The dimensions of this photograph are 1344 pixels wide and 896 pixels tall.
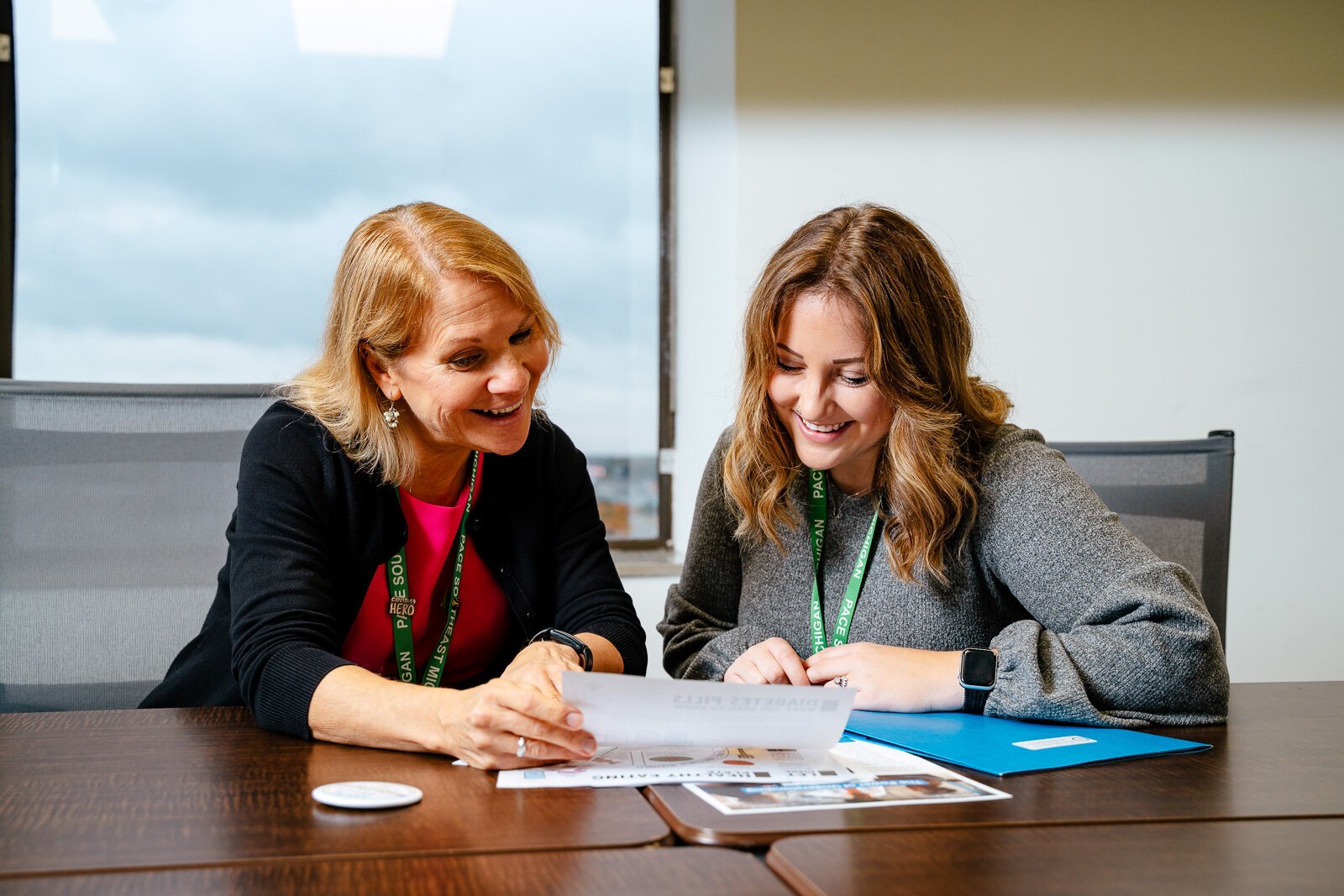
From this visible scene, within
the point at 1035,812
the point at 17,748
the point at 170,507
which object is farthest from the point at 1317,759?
the point at 170,507

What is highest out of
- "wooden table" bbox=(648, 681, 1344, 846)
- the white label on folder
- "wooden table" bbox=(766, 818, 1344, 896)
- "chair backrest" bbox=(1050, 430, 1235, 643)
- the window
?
the window

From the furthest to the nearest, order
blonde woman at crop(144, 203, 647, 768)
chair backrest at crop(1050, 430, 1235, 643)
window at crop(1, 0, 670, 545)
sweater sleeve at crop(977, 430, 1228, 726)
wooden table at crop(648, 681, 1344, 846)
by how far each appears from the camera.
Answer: window at crop(1, 0, 670, 545) < chair backrest at crop(1050, 430, 1235, 643) < blonde woman at crop(144, 203, 647, 768) < sweater sleeve at crop(977, 430, 1228, 726) < wooden table at crop(648, 681, 1344, 846)

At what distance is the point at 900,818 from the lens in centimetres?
88

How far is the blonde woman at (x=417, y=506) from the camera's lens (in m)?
1.38

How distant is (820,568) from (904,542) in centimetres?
16

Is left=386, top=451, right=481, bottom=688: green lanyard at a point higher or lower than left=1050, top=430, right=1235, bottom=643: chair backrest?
lower

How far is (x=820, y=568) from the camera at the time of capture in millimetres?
1628

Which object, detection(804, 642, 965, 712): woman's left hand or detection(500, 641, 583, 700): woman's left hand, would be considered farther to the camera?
detection(804, 642, 965, 712): woman's left hand

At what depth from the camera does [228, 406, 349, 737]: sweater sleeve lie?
3.95 feet

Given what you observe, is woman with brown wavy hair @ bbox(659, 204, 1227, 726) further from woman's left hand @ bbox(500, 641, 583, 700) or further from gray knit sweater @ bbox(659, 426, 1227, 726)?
woman's left hand @ bbox(500, 641, 583, 700)

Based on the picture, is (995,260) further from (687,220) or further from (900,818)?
(900,818)

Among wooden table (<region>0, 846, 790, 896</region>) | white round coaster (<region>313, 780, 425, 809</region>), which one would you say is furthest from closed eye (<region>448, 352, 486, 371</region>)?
wooden table (<region>0, 846, 790, 896</region>)

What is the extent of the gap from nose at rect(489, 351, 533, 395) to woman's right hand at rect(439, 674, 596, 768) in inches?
19.3

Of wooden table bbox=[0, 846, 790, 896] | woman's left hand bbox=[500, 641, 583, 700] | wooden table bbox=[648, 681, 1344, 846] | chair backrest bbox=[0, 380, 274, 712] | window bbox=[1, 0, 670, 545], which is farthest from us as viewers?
window bbox=[1, 0, 670, 545]
